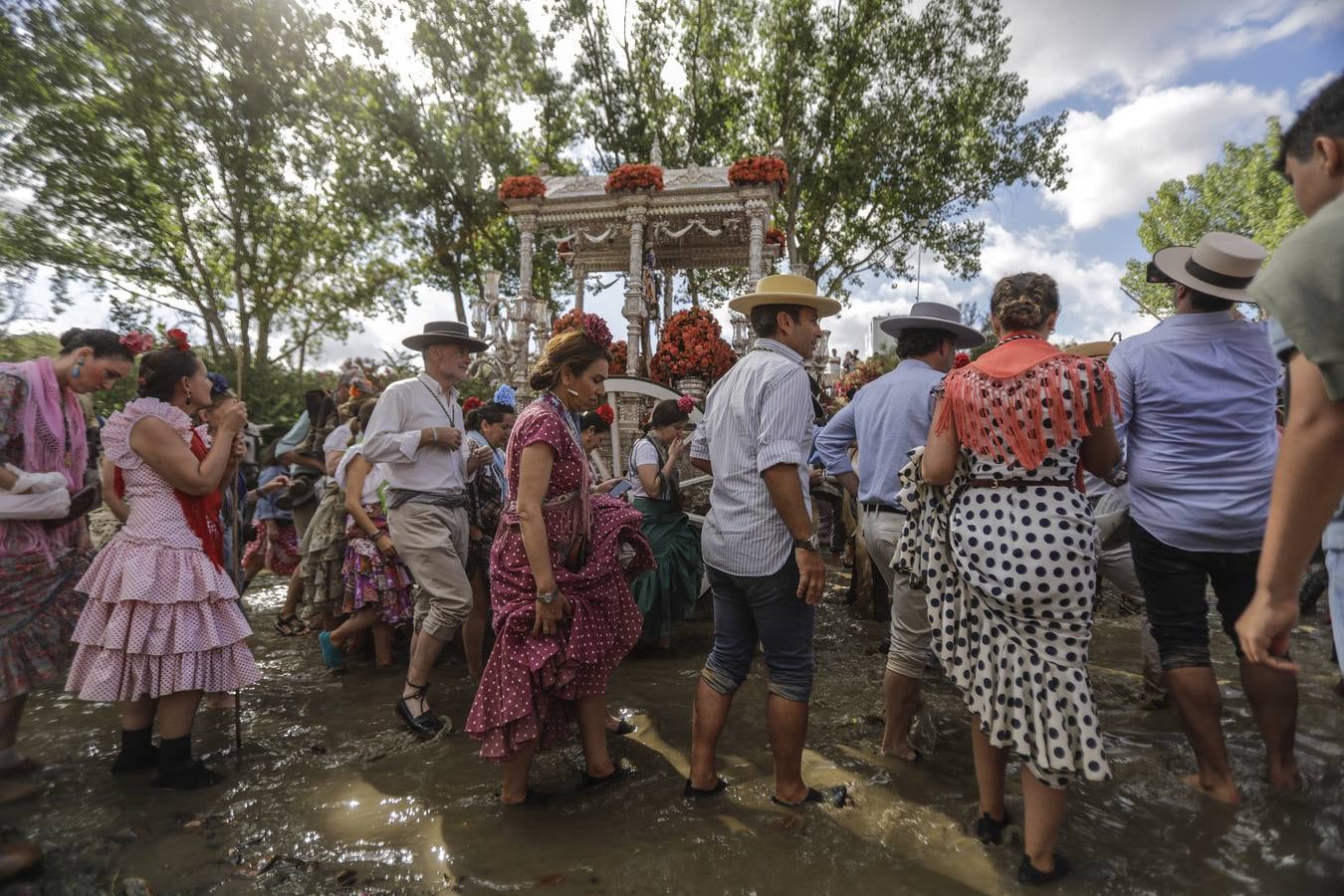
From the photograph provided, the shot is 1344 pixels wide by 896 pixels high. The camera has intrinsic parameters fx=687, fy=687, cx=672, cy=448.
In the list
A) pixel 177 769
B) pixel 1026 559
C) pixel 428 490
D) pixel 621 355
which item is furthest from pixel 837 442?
pixel 621 355

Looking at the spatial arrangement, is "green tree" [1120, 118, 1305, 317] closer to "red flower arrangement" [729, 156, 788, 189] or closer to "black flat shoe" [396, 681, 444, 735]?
"red flower arrangement" [729, 156, 788, 189]

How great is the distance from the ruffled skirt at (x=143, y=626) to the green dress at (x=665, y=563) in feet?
8.65

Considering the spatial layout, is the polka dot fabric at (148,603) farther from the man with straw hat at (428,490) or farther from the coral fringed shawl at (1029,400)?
the coral fringed shawl at (1029,400)

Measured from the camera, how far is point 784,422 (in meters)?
2.60

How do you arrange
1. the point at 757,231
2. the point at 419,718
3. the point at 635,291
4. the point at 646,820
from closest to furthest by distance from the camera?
the point at 646,820
the point at 419,718
the point at 757,231
the point at 635,291

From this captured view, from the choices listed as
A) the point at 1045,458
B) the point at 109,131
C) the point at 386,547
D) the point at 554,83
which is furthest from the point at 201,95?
the point at 1045,458

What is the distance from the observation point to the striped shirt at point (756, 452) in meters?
2.60

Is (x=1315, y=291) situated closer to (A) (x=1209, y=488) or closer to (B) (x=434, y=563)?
(A) (x=1209, y=488)

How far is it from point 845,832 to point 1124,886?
88cm

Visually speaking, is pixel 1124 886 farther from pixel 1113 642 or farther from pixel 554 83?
pixel 554 83

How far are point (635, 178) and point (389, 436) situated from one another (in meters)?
8.07

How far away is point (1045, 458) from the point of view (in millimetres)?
2262

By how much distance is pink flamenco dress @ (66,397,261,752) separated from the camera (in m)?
2.91

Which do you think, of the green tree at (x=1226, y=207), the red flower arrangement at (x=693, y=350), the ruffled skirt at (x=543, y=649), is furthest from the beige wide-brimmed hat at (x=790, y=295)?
the green tree at (x=1226, y=207)
